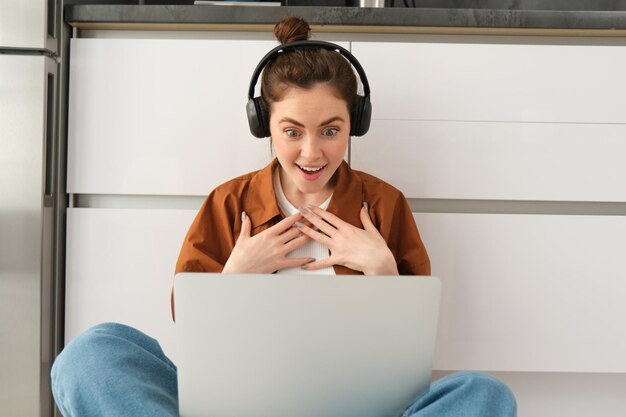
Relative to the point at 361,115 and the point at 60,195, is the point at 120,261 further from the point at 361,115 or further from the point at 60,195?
the point at 361,115

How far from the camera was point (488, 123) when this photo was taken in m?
1.50

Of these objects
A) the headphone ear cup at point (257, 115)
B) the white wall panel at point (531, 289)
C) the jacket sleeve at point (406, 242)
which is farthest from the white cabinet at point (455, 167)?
the headphone ear cup at point (257, 115)

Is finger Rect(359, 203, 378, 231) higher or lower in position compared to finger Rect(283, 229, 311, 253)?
higher

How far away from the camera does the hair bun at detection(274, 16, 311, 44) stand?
1.31 metres

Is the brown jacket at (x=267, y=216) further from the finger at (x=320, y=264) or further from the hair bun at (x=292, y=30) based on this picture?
the hair bun at (x=292, y=30)

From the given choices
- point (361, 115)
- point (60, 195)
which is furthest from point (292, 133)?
point (60, 195)

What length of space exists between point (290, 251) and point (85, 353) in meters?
0.42

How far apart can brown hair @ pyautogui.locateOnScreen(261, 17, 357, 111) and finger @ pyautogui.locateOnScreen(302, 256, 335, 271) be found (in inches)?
11.1

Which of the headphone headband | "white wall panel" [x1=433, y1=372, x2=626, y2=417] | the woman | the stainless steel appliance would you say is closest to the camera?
the woman

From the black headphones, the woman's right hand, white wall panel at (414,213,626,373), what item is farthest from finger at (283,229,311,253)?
white wall panel at (414,213,626,373)

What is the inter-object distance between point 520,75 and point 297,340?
0.88m

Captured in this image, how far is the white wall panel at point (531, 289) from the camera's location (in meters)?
1.50

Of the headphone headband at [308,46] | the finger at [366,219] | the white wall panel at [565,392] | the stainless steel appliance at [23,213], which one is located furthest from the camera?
the white wall panel at [565,392]

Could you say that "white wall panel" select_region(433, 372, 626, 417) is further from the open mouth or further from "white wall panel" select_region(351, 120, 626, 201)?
the open mouth
